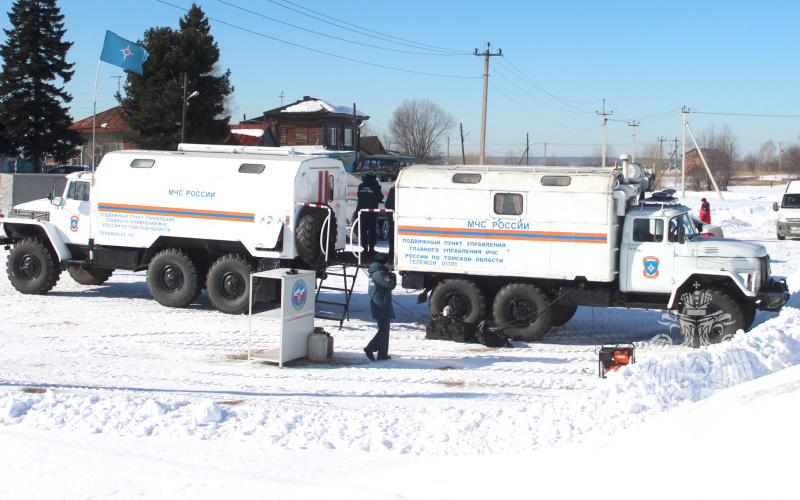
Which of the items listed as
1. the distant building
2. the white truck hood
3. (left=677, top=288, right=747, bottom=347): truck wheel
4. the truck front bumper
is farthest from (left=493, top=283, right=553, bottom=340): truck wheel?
the distant building

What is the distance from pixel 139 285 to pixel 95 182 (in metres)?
3.29

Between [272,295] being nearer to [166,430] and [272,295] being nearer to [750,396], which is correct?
[166,430]

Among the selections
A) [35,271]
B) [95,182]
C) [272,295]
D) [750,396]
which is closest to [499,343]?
[272,295]

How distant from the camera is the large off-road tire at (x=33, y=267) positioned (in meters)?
15.2

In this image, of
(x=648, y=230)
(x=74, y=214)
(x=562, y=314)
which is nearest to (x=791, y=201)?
(x=562, y=314)

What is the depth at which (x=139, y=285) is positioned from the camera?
A: 17.0 metres

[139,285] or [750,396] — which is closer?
[750,396]

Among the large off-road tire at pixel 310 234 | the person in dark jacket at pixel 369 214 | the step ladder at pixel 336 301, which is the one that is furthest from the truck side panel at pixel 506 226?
the person in dark jacket at pixel 369 214

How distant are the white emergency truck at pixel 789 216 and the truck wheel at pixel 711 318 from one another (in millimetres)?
19468

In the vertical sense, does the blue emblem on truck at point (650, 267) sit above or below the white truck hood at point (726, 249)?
below

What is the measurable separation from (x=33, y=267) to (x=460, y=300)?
9335 millimetres

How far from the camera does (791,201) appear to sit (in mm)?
29156

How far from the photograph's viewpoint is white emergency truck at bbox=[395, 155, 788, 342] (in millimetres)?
11461

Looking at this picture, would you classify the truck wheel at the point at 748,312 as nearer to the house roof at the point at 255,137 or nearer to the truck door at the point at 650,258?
the truck door at the point at 650,258
